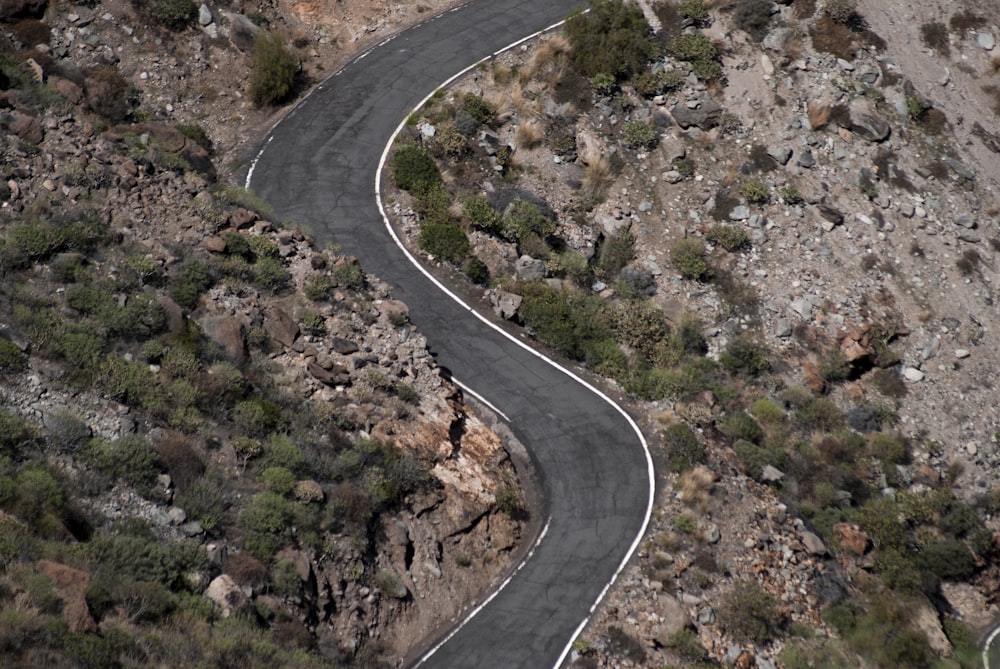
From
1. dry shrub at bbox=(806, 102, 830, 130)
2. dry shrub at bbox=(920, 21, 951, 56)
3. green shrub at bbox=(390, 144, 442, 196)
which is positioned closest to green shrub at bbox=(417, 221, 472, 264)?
green shrub at bbox=(390, 144, 442, 196)

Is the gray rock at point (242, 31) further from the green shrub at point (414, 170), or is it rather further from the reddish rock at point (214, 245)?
the reddish rock at point (214, 245)

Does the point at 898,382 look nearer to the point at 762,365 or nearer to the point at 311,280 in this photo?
the point at 762,365

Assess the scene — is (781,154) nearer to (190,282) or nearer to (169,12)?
(190,282)

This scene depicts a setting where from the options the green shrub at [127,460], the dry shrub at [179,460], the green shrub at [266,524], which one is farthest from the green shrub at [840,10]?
the green shrub at [127,460]

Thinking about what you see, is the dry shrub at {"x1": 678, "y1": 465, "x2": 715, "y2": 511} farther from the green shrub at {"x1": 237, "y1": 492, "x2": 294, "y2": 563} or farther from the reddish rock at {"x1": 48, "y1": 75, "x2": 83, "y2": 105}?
the reddish rock at {"x1": 48, "y1": 75, "x2": 83, "y2": 105}

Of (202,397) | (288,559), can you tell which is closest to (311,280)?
(202,397)

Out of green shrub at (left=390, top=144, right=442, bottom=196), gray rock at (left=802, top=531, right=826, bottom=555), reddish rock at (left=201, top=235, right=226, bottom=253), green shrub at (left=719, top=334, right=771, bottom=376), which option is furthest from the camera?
green shrub at (left=390, top=144, right=442, bottom=196)
